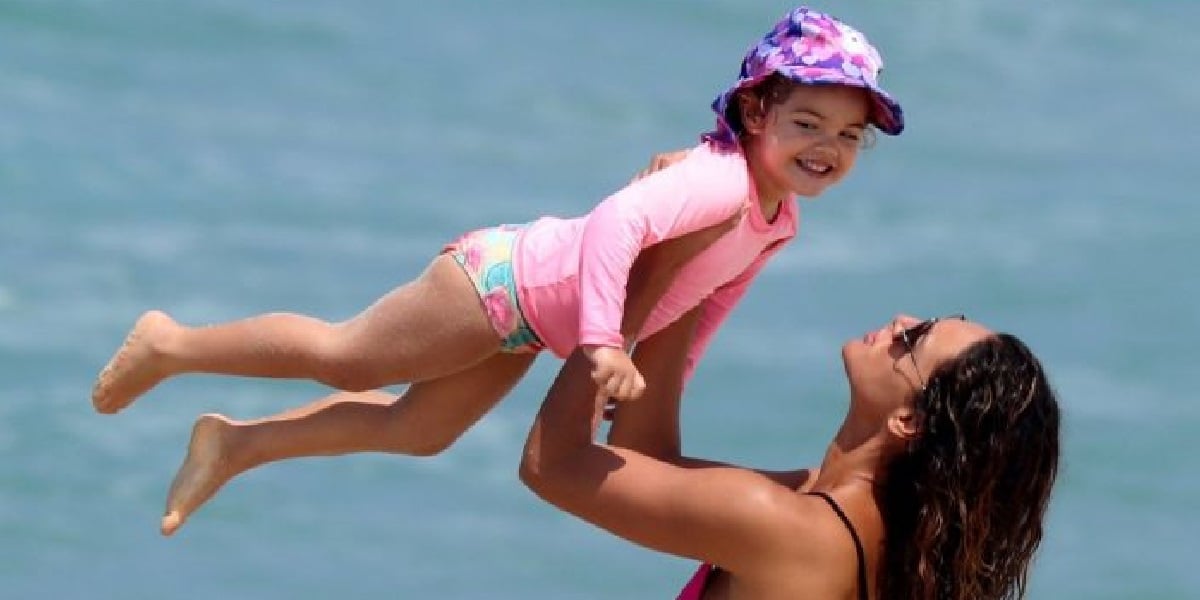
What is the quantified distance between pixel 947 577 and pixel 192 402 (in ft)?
25.6

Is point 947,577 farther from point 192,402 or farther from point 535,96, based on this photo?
point 535,96

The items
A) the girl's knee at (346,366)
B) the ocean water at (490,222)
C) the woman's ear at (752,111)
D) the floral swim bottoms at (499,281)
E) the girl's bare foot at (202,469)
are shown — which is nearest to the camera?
the woman's ear at (752,111)

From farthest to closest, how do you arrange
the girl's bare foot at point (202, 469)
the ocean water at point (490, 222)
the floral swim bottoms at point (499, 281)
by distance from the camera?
the ocean water at point (490, 222), the girl's bare foot at point (202, 469), the floral swim bottoms at point (499, 281)

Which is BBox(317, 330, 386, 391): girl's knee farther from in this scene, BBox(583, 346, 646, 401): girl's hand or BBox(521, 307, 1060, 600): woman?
BBox(583, 346, 646, 401): girl's hand

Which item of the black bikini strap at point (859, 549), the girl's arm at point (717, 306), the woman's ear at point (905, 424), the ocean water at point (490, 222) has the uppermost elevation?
Answer: the ocean water at point (490, 222)

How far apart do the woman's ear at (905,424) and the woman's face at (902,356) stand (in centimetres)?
1

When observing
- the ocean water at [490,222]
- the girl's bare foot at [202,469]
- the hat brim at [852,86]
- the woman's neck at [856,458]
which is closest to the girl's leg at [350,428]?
the girl's bare foot at [202,469]

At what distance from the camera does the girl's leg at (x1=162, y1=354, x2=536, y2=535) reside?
6242 mm

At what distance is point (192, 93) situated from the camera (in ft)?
50.6

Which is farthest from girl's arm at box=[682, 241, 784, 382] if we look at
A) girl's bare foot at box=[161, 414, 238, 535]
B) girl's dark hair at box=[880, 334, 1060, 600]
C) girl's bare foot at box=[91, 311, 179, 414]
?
girl's bare foot at box=[91, 311, 179, 414]

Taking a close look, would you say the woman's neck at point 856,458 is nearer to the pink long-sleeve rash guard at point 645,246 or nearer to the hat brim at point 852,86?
the pink long-sleeve rash guard at point 645,246

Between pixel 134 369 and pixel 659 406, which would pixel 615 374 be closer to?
pixel 659 406

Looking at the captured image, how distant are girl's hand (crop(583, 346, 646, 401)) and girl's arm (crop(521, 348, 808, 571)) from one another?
0.13 metres

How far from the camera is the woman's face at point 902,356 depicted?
18.2 feet
